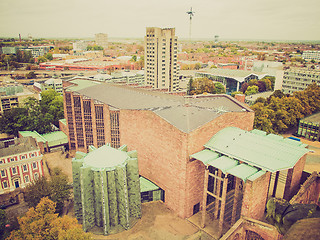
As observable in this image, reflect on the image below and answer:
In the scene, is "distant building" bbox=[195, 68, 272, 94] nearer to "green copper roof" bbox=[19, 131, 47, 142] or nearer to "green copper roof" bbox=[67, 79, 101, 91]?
"green copper roof" bbox=[67, 79, 101, 91]

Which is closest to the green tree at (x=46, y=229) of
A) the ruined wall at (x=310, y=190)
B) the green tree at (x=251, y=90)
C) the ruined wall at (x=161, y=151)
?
the ruined wall at (x=161, y=151)

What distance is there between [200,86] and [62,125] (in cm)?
6875

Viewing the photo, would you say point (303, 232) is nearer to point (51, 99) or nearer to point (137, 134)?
point (137, 134)

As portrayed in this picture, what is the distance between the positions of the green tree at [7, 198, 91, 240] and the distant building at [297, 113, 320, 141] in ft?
234

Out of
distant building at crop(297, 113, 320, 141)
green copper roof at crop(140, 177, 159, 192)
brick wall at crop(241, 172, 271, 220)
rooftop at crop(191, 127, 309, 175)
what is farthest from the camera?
distant building at crop(297, 113, 320, 141)

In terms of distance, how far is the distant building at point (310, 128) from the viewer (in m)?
73.1

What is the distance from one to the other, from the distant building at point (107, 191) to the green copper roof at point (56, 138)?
111ft

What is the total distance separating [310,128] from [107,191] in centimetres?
6717

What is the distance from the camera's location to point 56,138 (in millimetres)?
67125

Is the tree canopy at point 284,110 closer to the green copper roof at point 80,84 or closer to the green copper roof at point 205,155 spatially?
the green copper roof at point 205,155

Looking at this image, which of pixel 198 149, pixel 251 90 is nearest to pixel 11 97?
pixel 198 149

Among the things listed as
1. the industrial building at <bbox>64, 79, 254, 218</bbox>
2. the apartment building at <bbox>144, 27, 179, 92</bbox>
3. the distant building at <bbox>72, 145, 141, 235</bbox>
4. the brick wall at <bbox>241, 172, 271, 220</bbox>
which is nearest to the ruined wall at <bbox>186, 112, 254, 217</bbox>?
the industrial building at <bbox>64, 79, 254, 218</bbox>

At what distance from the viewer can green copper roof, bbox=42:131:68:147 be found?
65500 mm

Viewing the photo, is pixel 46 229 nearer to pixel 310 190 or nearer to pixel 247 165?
pixel 247 165
